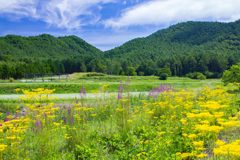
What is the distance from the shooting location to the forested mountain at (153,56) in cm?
8106

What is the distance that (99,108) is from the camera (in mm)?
9875

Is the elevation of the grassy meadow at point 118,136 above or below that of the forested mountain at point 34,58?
below

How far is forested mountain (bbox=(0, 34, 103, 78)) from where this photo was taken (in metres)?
67.7

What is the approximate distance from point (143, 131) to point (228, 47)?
11415 cm

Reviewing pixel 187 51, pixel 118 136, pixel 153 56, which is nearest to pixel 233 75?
pixel 118 136

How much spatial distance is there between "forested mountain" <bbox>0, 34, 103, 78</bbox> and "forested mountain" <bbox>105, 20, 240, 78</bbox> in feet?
58.8

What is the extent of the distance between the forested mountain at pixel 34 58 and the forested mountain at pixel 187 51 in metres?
17.9

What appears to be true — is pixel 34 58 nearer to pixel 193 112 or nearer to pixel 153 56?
pixel 153 56

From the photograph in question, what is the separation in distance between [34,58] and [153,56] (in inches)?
A: 2017

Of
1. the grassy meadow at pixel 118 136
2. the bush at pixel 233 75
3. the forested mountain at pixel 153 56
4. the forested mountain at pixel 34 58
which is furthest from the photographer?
the forested mountain at pixel 153 56

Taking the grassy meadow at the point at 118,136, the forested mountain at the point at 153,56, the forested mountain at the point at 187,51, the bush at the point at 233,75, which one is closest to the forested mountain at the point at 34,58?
the forested mountain at the point at 153,56

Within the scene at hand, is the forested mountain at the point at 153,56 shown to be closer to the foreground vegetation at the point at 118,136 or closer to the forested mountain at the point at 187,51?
the forested mountain at the point at 187,51

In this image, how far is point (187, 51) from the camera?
428 feet

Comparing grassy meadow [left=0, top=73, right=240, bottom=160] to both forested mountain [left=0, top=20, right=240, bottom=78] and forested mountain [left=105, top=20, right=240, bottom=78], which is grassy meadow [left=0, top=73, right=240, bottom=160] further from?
forested mountain [left=105, top=20, right=240, bottom=78]
